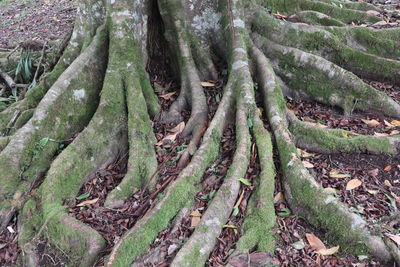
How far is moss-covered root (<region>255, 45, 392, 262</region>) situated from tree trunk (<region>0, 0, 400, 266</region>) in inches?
0.4

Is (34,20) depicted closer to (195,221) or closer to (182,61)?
(182,61)

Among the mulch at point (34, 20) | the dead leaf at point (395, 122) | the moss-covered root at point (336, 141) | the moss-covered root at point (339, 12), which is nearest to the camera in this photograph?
the moss-covered root at point (336, 141)

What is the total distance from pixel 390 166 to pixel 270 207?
5.00ft

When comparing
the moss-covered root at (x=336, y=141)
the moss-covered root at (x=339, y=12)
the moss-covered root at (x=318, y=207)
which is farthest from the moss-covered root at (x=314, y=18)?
the moss-covered root at (x=318, y=207)

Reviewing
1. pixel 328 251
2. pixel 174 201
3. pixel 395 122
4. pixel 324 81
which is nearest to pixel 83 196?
pixel 174 201

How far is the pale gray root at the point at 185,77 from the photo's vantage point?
4254 mm

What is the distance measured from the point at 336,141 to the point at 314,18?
2998 millimetres

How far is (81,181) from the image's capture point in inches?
153

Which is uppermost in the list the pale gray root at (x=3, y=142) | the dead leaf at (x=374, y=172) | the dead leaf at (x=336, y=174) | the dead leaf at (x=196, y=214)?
the pale gray root at (x=3, y=142)

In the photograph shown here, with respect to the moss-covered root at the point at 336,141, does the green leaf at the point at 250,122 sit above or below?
above

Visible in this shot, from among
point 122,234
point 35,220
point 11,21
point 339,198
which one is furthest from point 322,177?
point 11,21

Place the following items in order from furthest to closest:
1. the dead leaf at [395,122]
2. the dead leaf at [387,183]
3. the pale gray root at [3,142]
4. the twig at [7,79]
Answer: the twig at [7,79] < the dead leaf at [395,122] < the pale gray root at [3,142] < the dead leaf at [387,183]

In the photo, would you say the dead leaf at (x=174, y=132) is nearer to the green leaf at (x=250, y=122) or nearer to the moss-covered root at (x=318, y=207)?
the green leaf at (x=250, y=122)

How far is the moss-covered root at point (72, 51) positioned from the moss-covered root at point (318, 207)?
9.26 feet
